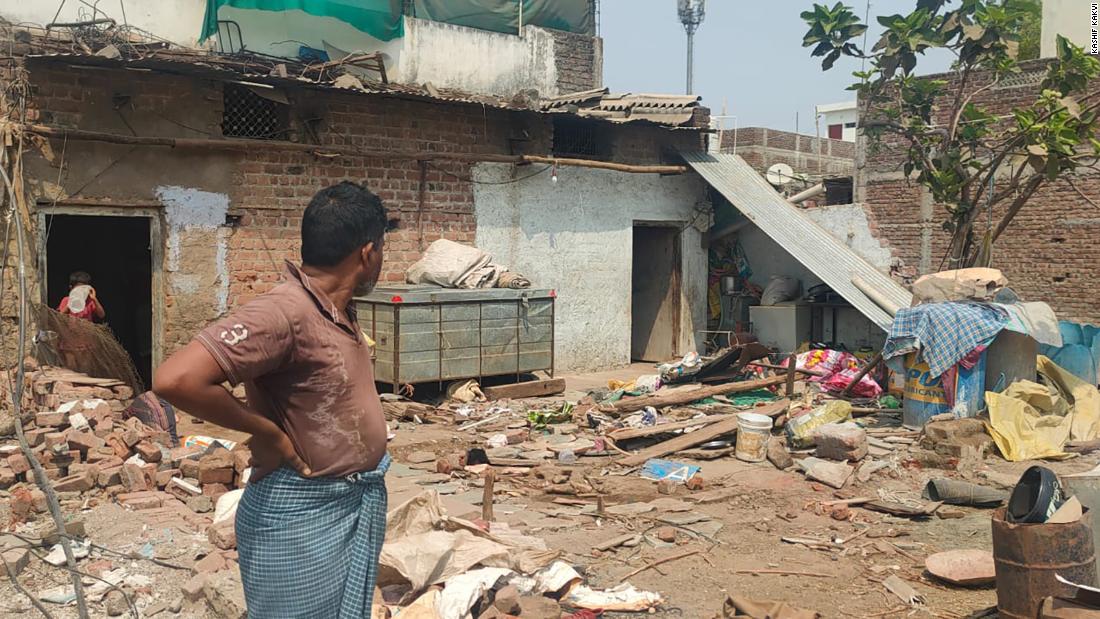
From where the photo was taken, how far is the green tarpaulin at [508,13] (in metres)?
16.9

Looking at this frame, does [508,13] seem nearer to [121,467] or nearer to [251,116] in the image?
[251,116]

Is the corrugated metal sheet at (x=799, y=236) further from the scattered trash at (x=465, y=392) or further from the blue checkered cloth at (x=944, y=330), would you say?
the scattered trash at (x=465, y=392)

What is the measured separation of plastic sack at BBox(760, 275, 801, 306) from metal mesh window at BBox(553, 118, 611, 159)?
136 inches

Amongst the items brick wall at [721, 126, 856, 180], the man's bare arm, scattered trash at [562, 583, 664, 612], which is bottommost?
scattered trash at [562, 583, 664, 612]

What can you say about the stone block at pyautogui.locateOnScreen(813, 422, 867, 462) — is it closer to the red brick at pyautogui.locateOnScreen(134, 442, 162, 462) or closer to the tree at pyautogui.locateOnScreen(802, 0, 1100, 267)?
the tree at pyautogui.locateOnScreen(802, 0, 1100, 267)

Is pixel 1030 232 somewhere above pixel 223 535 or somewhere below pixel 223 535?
above

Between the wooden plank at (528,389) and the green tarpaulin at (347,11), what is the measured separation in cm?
740

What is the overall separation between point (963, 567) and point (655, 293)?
10646 millimetres

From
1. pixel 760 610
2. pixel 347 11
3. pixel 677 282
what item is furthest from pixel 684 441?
pixel 347 11

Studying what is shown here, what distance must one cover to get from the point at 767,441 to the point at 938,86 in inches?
231

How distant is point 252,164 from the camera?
434 inches

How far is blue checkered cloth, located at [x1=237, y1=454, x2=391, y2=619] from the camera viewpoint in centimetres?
256

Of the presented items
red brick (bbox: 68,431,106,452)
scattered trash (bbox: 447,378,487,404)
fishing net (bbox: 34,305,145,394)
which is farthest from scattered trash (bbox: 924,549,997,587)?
fishing net (bbox: 34,305,145,394)

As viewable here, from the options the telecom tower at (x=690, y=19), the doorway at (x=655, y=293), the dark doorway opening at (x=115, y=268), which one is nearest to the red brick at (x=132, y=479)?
the dark doorway opening at (x=115, y=268)
